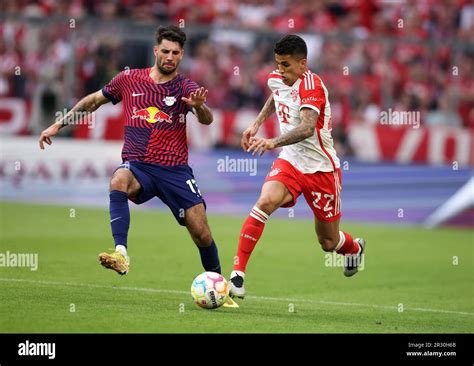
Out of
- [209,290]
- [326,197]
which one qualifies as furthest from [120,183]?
[326,197]

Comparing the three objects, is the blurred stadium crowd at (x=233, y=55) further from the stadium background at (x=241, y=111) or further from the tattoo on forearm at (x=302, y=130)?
the tattoo on forearm at (x=302, y=130)

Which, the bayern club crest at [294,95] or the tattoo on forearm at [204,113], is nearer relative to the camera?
the tattoo on forearm at [204,113]

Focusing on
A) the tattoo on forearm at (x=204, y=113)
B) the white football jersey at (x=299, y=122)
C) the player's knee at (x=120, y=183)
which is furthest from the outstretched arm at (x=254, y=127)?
the player's knee at (x=120, y=183)

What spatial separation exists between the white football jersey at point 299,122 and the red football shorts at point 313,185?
0.07 metres

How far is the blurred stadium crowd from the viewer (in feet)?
78.5

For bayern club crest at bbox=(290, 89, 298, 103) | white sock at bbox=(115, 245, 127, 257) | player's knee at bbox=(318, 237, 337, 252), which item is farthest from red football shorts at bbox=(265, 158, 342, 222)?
white sock at bbox=(115, 245, 127, 257)

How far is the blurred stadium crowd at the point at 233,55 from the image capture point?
2394cm

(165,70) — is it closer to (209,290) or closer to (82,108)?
(82,108)

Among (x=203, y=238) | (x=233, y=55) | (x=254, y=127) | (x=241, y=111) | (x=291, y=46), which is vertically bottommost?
(x=203, y=238)

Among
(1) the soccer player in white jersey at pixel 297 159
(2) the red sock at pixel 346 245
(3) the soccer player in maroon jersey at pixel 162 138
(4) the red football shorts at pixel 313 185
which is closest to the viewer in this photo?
(3) the soccer player in maroon jersey at pixel 162 138

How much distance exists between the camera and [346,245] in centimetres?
1298

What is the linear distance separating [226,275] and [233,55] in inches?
432

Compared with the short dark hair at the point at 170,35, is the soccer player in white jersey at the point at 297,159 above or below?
below

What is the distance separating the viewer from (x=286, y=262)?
17.0 meters
